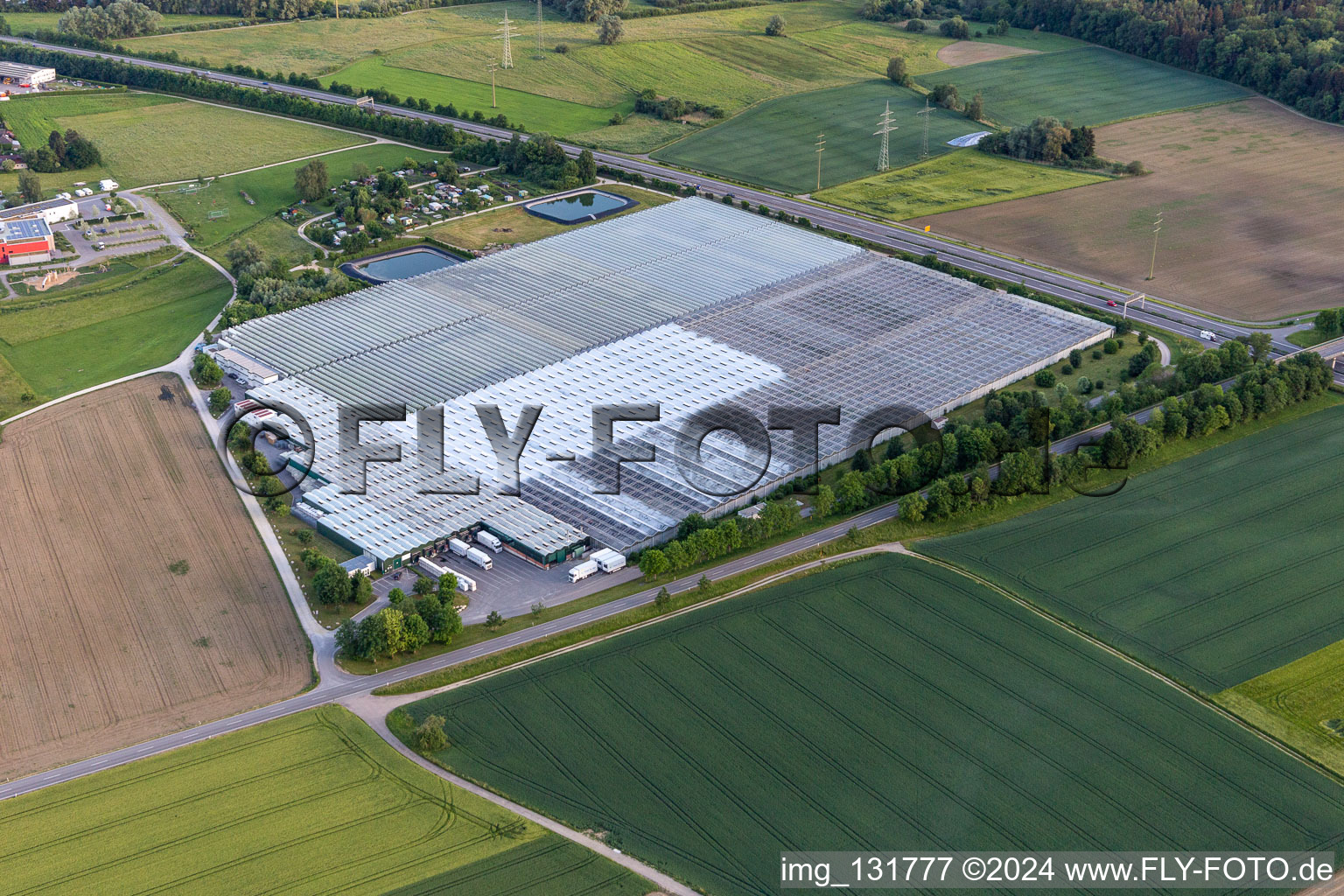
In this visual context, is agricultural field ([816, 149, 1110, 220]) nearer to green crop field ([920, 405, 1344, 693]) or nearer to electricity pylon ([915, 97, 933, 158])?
electricity pylon ([915, 97, 933, 158])

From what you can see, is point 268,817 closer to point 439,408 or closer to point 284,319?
point 439,408

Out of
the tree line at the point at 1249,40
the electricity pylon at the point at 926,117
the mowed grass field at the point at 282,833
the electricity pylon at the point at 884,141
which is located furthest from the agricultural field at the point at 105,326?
the tree line at the point at 1249,40

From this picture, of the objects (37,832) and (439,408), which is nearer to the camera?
(37,832)

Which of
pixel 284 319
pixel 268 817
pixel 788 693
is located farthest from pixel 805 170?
pixel 268 817

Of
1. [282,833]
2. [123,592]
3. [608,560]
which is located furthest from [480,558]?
[282,833]

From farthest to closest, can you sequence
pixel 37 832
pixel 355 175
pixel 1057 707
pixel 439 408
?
pixel 355 175
pixel 439 408
pixel 1057 707
pixel 37 832

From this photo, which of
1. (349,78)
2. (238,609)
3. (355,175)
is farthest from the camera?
(349,78)
